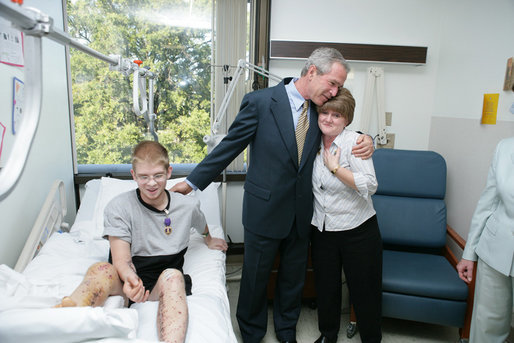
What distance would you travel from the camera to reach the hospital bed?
954 mm

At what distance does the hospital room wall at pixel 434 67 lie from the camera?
6.97 ft

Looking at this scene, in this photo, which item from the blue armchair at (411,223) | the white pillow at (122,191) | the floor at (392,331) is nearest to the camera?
the blue armchair at (411,223)

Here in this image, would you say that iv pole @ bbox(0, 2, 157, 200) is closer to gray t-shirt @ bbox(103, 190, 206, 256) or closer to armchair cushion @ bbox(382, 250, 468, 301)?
gray t-shirt @ bbox(103, 190, 206, 256)

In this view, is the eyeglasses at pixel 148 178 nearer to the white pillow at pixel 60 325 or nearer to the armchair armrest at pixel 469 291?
the white pillow at pixel 60 325

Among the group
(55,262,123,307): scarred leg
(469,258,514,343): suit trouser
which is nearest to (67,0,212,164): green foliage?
(55,262,123,307): scarred leg

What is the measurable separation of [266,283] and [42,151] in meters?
1.45

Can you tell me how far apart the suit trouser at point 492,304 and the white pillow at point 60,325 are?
1.44 m

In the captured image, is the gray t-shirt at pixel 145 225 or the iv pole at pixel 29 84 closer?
the iv pole at pixel 29 84

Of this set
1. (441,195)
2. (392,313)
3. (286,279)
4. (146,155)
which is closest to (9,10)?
(146,155)

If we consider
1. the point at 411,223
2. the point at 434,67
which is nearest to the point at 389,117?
the point at 434,67

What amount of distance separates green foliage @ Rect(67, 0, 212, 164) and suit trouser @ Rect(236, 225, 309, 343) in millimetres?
1192

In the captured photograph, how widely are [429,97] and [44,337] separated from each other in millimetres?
2719

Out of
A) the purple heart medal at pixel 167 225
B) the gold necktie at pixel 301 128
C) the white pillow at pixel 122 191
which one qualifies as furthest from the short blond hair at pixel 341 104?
the white pillow at pixel 122 191

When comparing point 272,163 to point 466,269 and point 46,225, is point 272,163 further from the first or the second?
point 46,225
